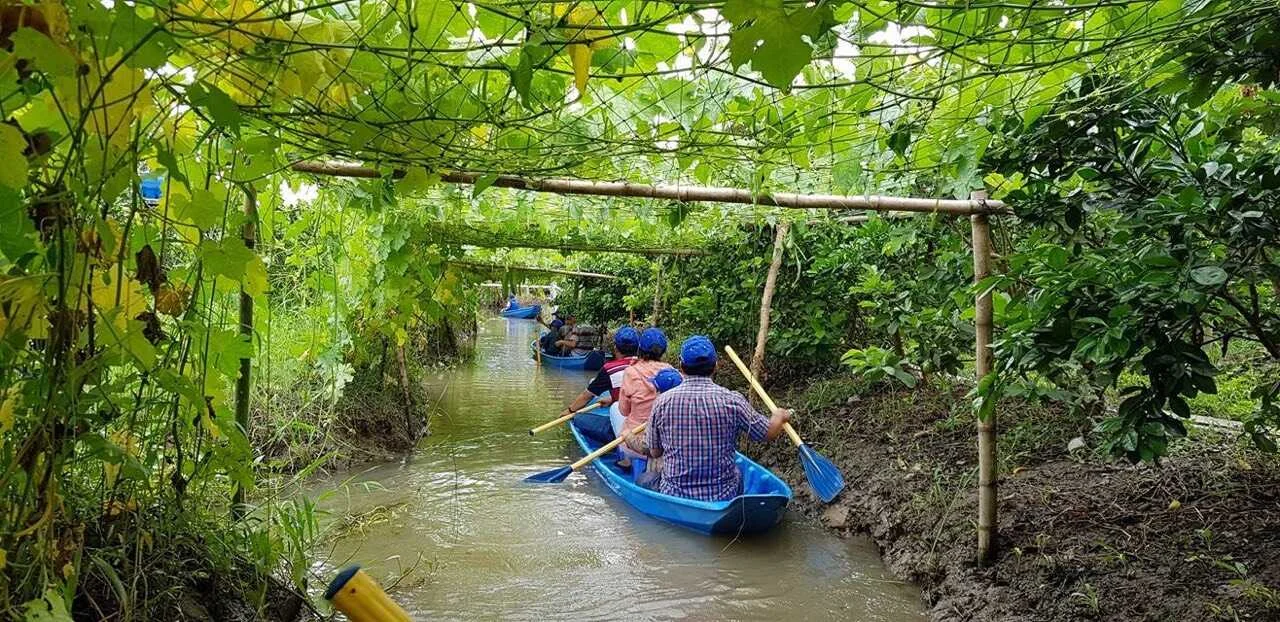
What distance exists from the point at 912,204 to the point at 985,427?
1.23m

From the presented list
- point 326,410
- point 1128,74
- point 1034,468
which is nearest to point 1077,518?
point 1034,468

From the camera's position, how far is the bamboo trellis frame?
3.43 m

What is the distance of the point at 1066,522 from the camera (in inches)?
146

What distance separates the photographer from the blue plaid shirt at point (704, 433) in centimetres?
514

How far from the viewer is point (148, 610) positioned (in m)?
2.12

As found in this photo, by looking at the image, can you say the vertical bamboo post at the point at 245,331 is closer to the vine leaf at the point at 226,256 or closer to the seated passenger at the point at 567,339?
the vine leaf at the point at 226,256

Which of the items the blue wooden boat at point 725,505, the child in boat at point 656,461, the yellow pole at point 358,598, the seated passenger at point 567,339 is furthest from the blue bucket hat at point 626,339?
the seated passenger at point 567,339

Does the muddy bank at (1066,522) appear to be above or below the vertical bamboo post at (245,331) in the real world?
below

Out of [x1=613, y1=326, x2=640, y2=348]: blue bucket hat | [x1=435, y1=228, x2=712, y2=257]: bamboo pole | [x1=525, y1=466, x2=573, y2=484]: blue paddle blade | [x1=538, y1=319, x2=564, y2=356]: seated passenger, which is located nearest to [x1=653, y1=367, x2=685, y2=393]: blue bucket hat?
[x1=525, y1=466, x2=573, y2=484]: blue paddle blade

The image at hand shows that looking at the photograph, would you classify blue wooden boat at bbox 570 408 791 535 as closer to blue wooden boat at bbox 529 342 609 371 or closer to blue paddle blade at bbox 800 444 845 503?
blue paddle blade at bbox 800 444 845 503

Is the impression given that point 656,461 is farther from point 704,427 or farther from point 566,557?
point 566,557

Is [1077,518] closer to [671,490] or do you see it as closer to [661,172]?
[671,490]

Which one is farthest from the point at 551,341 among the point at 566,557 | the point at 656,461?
the point at 566,557

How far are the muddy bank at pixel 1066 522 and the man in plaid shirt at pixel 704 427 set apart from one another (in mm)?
936
